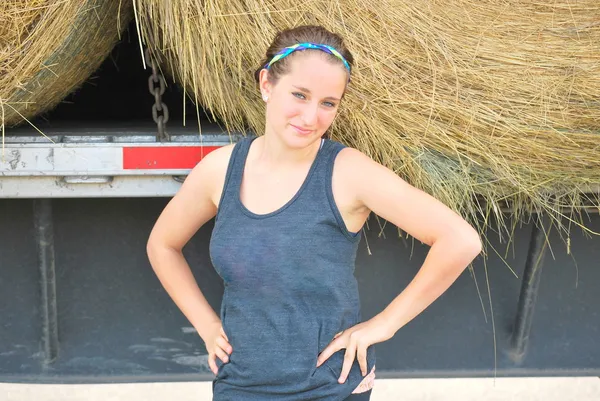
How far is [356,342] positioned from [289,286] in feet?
0.53

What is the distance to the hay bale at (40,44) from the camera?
1488 mm

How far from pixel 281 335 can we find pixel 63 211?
2.07ft

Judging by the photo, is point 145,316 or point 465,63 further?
point 145,316

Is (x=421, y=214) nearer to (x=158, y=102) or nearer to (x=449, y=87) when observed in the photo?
(x=449, y=87)

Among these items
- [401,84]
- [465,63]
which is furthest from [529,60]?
[401,84]

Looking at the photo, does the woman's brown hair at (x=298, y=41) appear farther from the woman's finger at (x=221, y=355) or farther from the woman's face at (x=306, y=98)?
the woman's finger at (x=221, y=355)

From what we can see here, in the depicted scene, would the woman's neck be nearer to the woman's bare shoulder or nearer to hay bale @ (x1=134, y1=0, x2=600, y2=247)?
the woman's bare shoulder

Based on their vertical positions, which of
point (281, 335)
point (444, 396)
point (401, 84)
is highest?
point (401, 84)

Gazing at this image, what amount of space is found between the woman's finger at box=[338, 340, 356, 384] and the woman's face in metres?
0.37

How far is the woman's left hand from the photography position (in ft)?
4.69

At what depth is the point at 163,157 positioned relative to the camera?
1.62 meters

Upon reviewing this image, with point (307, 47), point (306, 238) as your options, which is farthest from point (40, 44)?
point (306, 238)

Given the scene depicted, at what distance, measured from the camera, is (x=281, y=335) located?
141 centimetres

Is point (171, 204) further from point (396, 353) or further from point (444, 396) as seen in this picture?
point (444, 396)
